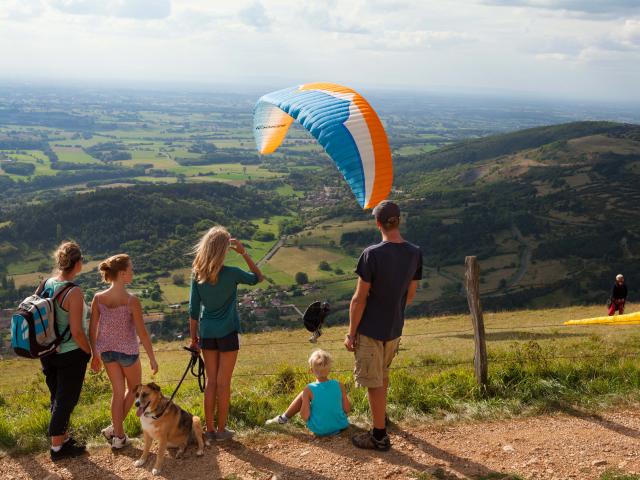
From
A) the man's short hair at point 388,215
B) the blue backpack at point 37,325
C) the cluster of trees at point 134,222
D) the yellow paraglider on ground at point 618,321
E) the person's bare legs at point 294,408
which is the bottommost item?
the cluster of trees at point 134,222

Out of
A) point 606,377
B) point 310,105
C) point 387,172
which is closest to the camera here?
point 606,377

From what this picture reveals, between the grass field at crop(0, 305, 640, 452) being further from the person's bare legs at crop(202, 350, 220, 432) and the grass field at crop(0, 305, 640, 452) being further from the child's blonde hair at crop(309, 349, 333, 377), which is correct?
the child's blonde hair at crop(309, 349, 333, 377)

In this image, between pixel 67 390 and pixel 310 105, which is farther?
pixel 310 105

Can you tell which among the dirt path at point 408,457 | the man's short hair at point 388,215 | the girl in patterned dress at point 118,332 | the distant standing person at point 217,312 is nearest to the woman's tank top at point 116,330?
the girl in patterned dress at point 118,332

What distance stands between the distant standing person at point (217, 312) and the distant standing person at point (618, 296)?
1585 centimetres

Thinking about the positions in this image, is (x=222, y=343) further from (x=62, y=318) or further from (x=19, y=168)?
(x=19, y=168)

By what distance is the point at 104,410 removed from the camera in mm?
7344

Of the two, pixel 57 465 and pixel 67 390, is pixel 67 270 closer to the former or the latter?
pixel 67 390

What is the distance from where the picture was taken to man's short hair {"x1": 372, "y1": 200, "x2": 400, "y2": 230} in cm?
570

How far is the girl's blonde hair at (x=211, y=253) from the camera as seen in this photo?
19.1ft

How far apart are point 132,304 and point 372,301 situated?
259 cm

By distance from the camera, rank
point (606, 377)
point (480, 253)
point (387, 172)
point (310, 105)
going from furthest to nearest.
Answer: point (480, 253)
point (310, 105)
point (387, 172)
point (606, 377)

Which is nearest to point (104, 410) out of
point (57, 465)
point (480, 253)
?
point (57, 465)

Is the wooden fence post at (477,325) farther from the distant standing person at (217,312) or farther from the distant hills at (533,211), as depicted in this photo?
the distant hills at (533,211)
